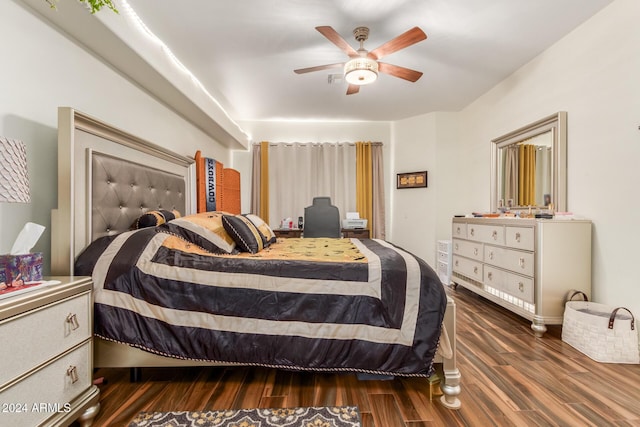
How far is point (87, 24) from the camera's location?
1.60 meters

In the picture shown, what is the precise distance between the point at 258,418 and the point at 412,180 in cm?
396

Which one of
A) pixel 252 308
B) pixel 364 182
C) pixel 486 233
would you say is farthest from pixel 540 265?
pixel 364 182

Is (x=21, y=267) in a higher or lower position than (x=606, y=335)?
higher

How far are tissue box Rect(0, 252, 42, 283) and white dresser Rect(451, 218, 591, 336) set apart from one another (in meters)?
3.19

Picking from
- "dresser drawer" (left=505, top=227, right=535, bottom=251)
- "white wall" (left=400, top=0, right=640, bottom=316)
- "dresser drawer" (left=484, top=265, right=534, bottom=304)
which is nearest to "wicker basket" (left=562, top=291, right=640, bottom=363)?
"white wall" (left=400, top=0, right=640, bottom=316)

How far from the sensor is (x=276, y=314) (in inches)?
57.5

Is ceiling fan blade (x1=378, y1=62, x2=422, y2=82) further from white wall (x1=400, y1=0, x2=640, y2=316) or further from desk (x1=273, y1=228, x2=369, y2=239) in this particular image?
desk (x1=273, y1=228, x2=369, y2=239)

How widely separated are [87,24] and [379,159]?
3.91 m

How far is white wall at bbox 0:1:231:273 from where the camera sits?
1.38 metres

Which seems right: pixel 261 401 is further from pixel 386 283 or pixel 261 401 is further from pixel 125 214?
pixel 125 214

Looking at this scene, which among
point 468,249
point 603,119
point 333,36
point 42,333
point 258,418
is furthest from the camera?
point 468,249

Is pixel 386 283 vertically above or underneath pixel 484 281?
above

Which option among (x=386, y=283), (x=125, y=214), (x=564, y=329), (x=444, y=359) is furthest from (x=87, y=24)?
(x=564, y=329)

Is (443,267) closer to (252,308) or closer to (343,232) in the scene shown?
(343,232)
